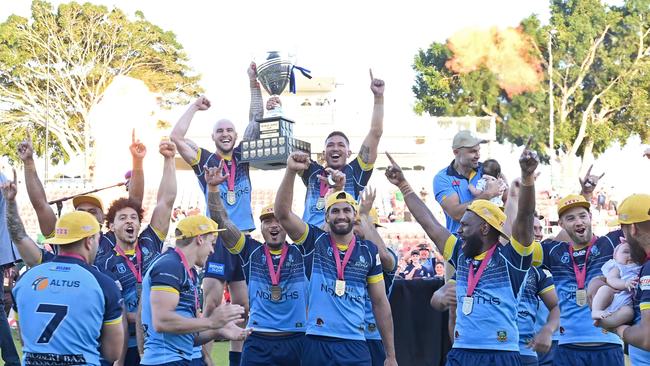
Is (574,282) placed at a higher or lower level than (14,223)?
lower

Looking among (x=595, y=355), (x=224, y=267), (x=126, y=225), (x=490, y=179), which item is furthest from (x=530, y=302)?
Answer: (x=126, y=225)

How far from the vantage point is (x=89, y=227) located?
7.04m

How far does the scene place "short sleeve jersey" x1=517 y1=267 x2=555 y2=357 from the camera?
9039 millimetres

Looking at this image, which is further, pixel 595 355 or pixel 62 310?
pixel 595 355

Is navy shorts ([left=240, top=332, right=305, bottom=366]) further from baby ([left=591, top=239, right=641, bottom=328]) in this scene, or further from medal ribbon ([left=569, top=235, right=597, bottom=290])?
baby ([left=591, top=239, right=641, bottom=328])

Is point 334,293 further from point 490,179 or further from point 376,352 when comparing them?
point 490,179

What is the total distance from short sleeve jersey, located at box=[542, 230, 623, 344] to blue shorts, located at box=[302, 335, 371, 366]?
2.07 metres

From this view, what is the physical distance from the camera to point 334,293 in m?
8.77

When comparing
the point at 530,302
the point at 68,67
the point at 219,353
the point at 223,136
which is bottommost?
the point at 219,353

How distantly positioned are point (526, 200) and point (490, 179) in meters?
2.40

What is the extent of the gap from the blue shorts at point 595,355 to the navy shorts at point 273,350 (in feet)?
8.29

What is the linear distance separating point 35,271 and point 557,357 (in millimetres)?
5161

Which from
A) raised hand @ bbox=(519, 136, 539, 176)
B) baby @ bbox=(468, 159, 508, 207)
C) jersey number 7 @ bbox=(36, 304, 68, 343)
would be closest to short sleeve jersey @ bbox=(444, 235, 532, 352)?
raised hand @ bbox=(519, 136, 539, 176)

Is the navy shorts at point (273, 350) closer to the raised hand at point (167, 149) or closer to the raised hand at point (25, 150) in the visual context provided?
the raised hand at point (167, 149)
